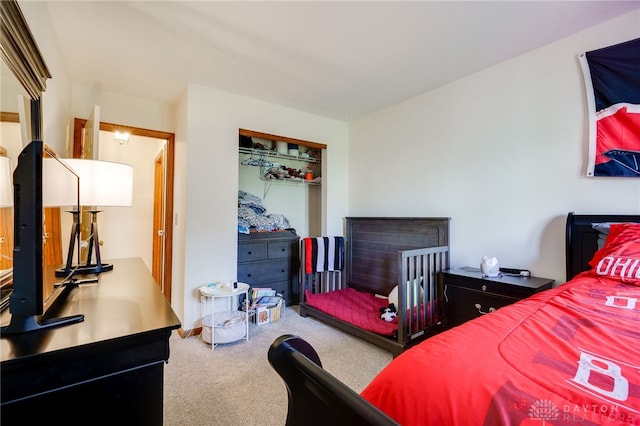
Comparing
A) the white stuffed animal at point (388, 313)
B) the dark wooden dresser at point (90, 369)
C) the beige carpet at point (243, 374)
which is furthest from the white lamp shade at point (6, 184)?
the white stuffed animal at point (388, 313)

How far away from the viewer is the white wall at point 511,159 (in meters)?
2.03

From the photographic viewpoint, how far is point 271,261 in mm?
3436

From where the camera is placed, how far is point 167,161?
3270 millimetres

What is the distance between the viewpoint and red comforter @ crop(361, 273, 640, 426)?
591mm

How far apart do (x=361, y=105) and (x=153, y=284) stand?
288cm

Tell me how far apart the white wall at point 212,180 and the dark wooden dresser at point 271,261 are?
19cm

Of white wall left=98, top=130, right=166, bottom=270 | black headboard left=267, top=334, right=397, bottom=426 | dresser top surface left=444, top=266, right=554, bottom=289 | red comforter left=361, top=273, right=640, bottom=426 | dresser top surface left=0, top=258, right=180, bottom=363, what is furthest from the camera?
white wall left=98, top=130, right=166, bottom=270

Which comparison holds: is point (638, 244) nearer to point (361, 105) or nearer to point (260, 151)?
point (361, 105)

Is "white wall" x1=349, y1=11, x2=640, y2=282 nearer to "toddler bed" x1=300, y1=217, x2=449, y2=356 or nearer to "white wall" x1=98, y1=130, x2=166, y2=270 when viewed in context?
"toddler bed" x1=300, y1=217, x2=449, y2=356

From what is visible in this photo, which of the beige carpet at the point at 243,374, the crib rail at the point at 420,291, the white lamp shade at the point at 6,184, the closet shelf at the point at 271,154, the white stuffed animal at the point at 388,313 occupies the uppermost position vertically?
the closet shelf at the point at 271,154

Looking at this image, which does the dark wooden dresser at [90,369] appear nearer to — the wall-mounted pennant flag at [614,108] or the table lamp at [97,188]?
the table lamp at [97,188]

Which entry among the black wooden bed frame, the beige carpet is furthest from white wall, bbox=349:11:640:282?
the black wooden bed frame

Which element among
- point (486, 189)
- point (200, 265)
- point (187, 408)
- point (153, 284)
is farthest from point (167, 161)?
point (486, 189)

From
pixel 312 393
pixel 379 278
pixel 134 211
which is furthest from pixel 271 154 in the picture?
pixel 312 393
